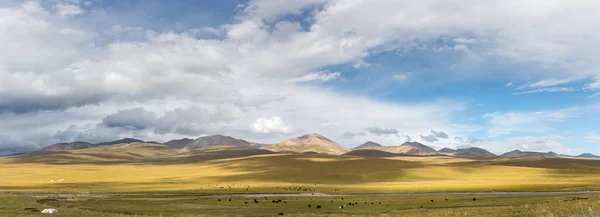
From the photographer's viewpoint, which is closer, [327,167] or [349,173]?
[349,173]

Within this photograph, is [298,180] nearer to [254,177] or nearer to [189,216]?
[254,177]

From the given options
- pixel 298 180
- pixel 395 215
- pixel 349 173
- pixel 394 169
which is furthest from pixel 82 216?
pixel 394 169

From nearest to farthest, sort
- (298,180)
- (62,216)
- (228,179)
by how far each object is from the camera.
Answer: (62,216) → (298,180) → (228,179)

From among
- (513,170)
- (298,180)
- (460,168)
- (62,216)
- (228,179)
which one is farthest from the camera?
(460,168)

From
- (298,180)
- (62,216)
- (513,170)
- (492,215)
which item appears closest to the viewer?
(492,215)

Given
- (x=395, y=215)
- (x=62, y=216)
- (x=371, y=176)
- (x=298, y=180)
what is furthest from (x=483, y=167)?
(x=62, y=216)

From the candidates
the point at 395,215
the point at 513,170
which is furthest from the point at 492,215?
the point at 513,170

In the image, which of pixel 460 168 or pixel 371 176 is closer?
pixel 371 176

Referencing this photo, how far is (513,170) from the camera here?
17575 cm

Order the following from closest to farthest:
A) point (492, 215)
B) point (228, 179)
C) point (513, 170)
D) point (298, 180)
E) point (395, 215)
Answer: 1. point (492, 215)
2. point (395, 215)
3. point (298, 180)
4. point (228, 179)
5. point (513, 170)

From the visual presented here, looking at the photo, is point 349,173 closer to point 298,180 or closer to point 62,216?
point 298,180

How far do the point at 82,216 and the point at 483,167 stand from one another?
180 metres

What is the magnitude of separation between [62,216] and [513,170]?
171 m

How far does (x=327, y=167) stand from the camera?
185750 millimetres
